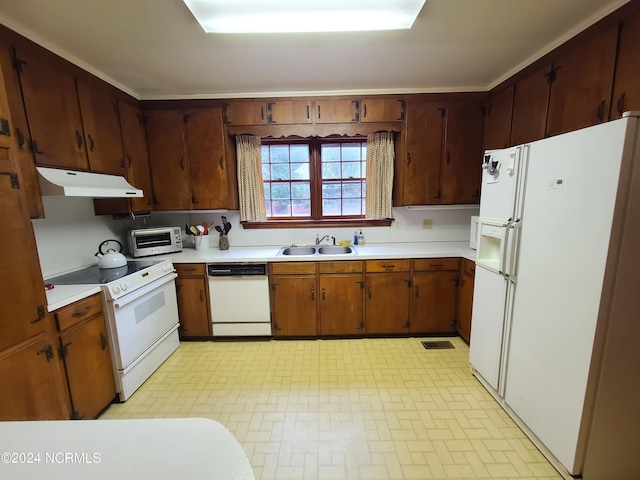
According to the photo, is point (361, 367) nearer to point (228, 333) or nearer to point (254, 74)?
point (228, 333)

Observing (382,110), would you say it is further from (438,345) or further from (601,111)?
(438,345)

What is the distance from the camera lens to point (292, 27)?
1.67 metres

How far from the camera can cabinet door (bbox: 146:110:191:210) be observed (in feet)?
8.96

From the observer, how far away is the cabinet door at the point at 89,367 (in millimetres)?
1649

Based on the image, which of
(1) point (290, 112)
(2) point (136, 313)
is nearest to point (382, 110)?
(1) point (290, 112)

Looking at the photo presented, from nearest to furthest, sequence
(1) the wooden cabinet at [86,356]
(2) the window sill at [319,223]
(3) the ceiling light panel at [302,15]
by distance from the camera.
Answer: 1. (3) the ceiling light panel at [302,15]
2. (1) the wooden cabinet at [86,356]
3. (2) the window sill at [319,223]

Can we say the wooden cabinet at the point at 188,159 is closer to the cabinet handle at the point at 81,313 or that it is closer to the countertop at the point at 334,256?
the countertop at the point at 334,256

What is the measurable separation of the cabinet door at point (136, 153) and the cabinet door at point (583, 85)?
139 inches

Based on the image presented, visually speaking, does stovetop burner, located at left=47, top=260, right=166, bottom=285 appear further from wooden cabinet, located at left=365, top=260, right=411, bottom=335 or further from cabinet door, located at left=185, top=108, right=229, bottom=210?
wooden cabinet, located at left=365, top=260, right=411, bottom=335

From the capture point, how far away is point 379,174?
9.61 ft

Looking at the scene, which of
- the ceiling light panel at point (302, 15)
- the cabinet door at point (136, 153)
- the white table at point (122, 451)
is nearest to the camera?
the white table at point (122, 451)

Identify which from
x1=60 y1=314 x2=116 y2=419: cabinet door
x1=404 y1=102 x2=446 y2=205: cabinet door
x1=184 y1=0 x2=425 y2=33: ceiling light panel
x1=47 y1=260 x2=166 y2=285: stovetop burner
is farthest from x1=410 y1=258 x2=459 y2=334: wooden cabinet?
x1=60 y1=314 x2=116 y2=419: cabinet door

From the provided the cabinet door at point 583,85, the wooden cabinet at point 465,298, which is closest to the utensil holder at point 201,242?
the wooden cabinet at point 465,298

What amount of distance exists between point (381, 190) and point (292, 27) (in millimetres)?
1739
